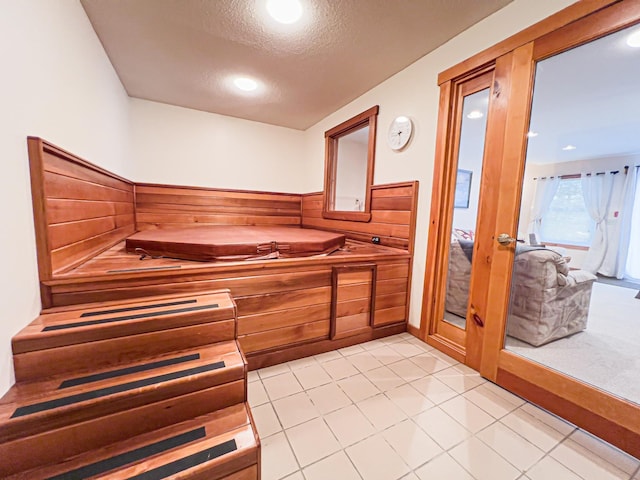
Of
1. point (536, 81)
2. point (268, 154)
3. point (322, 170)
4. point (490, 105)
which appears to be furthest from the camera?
point (268, 154)

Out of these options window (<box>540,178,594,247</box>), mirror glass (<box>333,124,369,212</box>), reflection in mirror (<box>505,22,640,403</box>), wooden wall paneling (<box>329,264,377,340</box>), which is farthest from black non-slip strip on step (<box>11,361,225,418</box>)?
mirror glass (<box>333,124,369,212</box>)

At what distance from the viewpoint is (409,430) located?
4.09 ft

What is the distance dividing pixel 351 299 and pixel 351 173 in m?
2.67

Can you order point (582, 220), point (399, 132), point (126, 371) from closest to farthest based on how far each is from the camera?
1. point (126, 371)
2. point (582, 220)
3. point (399, 132)

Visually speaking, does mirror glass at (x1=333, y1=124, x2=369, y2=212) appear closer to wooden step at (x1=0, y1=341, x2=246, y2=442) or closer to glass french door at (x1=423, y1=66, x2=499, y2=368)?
glass french door at (x1=423, y1=66, x2=499, y2=368)

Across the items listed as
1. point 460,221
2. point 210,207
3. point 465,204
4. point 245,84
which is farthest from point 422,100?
point 210,207

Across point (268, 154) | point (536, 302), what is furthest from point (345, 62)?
point (536, 302)

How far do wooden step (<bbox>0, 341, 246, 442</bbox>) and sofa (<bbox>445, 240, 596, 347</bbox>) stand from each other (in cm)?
168

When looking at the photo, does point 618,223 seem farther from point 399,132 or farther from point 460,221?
point 399,132

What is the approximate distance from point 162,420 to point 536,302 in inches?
89.6

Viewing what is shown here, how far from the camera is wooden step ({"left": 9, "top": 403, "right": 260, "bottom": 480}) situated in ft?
2.48

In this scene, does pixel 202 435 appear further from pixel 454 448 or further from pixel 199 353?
pixel 454 448

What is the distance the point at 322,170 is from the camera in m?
3.54

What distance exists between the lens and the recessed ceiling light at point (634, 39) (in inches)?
45.9
